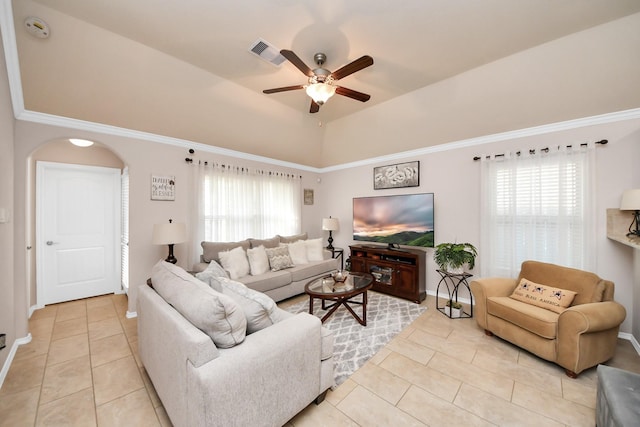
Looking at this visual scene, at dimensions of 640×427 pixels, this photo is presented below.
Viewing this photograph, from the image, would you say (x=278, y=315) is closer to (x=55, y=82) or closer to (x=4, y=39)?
(x=4, y=39)

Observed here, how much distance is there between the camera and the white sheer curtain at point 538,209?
2.82 metres

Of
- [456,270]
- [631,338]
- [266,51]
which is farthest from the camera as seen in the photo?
[456,270]

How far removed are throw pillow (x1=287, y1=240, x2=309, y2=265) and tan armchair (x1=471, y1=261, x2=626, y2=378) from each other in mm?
2555

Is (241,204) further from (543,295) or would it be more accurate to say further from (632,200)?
(632,200)

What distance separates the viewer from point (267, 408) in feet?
4.56

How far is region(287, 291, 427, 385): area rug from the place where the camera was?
7.45 ft

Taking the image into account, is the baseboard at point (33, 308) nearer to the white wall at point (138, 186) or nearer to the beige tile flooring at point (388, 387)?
the white wall at point (138, 186)

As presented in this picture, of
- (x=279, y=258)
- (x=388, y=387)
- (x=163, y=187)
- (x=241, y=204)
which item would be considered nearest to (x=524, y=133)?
(x=388, y=387)

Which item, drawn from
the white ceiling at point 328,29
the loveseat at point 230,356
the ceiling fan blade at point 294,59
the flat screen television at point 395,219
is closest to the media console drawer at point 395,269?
the flat screen television at point 395,219

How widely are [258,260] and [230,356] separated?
94.8 inches

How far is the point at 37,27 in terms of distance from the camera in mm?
2018

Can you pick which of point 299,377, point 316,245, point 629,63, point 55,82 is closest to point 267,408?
point 299,377

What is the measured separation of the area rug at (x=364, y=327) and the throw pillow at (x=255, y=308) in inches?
35.2

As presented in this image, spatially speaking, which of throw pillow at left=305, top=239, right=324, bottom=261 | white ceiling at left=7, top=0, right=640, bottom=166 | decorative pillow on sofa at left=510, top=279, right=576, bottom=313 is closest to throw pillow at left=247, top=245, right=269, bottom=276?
throw pillow at left=305, top=239, right=324, bottom=261
